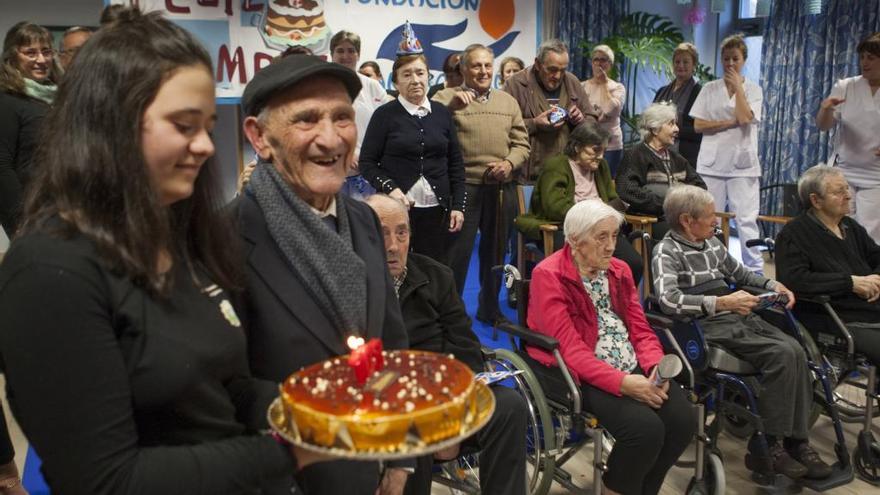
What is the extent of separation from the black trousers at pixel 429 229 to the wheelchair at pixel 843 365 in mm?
1688

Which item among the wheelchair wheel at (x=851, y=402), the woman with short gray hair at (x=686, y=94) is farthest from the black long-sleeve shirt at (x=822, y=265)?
the woman with short gray hair at (x=686, y=94)

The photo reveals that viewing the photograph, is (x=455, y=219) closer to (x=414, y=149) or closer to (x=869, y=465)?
(x=414, y=149)

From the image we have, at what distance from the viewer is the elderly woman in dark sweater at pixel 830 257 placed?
3162 millimetres

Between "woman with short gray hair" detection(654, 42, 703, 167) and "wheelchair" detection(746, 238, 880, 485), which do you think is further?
"woman with short gray hair" detection(654, 42, 703, 167)

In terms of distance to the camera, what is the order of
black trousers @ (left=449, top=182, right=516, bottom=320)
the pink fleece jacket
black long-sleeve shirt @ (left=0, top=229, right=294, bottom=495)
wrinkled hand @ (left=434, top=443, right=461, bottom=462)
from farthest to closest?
1. black trousers @ (left=449, top=182, right=516, bottom=320)
2. the pink fleece jacket
3. wrinkled hand @ (left=434, top=443, right=461, bottom=462)
4. black long-sleeve shirt @ (left=0, top=229, right=294, bottom=495)

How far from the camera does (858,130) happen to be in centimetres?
451

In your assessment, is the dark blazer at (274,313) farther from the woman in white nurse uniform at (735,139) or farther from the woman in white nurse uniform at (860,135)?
the woman in white nurse uniform at (735,139)

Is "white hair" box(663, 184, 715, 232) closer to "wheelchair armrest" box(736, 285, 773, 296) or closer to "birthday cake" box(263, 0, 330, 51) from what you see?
"wheelchair armrest" box(736, 285, 773, 296)

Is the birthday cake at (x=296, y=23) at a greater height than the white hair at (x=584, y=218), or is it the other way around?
the birthday cake at (x=296, y=23)

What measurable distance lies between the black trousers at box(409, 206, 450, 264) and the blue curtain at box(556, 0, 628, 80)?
413 centimetres

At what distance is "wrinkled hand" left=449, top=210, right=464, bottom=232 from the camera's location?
12.9ft

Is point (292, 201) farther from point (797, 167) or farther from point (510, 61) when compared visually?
point (797, 167)

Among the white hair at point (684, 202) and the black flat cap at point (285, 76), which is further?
the white hair at point (684, 202)

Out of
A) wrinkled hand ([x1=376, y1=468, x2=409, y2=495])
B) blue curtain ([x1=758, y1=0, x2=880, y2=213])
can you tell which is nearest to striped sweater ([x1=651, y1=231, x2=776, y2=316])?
wrinkled hand ([x1=376, y1=468, x2=409, y2=495])
